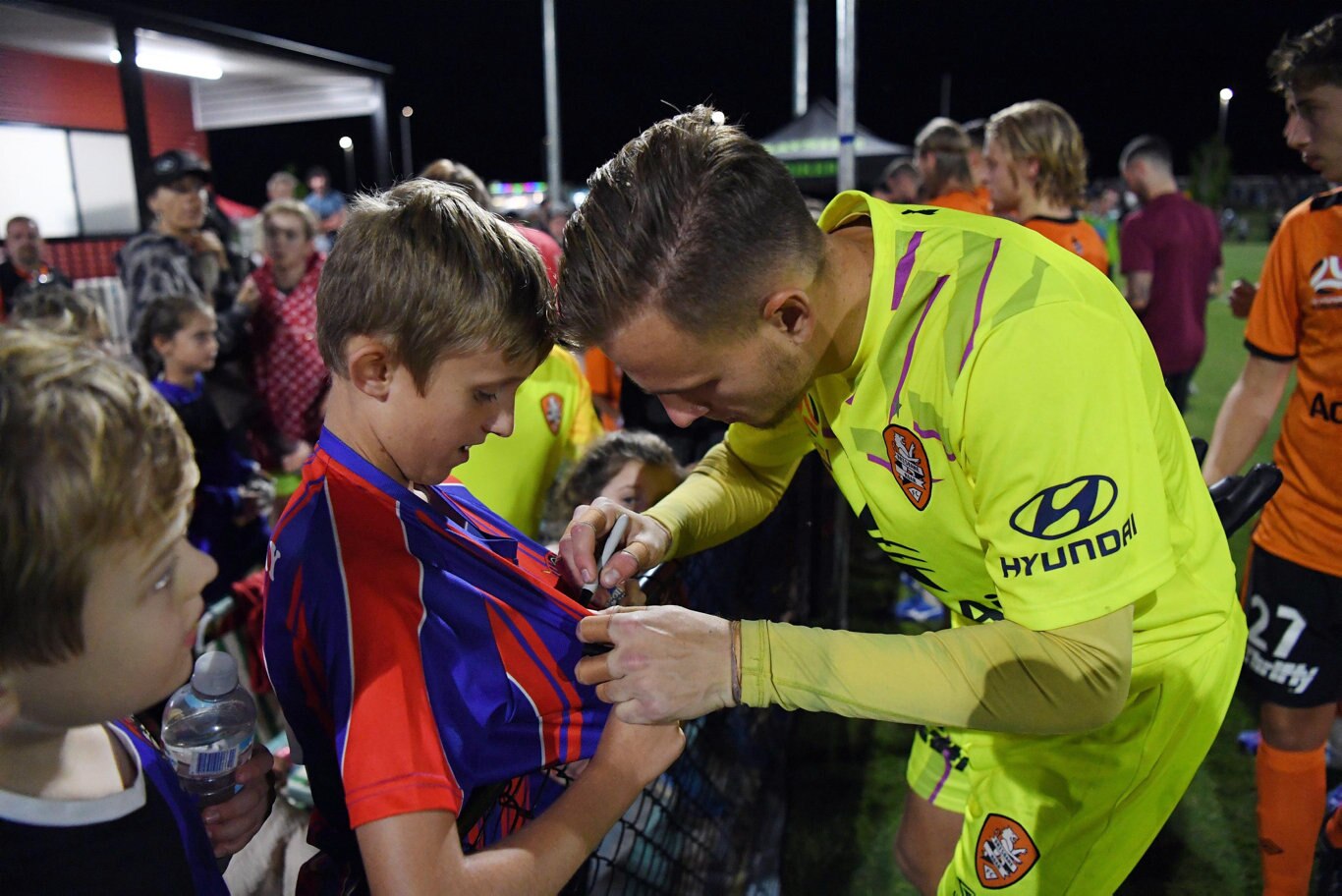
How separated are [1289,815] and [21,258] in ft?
29.2

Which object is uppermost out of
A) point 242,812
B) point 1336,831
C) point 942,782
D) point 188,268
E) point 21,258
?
point 188,268

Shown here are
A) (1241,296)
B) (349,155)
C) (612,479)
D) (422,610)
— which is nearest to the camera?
(422,610)

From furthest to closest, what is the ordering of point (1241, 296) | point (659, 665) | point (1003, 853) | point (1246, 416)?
point (1241, 296)
point (1246, 416)
point (1003, 853)
point (659, 665)

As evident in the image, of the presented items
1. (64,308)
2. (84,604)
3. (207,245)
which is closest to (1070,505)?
(84,604)

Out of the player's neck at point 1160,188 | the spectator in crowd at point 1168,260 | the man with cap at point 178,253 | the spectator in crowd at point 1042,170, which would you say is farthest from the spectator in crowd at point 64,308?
the player's neck at point 1160,188

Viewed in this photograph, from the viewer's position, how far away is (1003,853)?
1719 millimetres

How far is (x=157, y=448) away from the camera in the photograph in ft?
3.15

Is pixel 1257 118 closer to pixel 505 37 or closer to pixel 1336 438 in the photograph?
pixel 505 37

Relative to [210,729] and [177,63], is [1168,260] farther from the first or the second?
[177,63]

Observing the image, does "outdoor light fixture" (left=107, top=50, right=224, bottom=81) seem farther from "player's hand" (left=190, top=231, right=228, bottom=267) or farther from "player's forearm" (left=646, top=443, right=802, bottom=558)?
"player's forearm" (left=646, top=443, right=802, bottom=558)

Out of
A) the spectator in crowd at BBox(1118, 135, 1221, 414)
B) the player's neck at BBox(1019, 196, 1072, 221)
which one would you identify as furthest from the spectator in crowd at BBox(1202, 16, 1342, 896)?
the spectator in crowd at BBox(1118, 135, 1221, 414)

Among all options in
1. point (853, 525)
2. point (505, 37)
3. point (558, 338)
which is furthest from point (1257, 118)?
point (558, 338)

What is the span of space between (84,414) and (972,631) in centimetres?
118

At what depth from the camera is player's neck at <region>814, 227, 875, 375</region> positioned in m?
1.55
